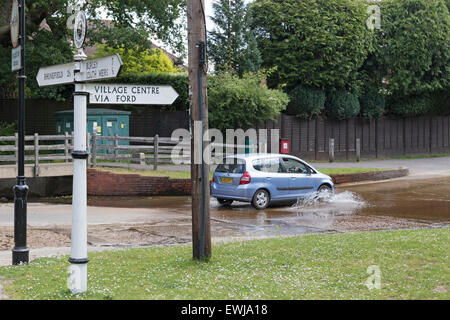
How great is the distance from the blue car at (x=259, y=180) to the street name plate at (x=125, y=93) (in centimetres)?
1012

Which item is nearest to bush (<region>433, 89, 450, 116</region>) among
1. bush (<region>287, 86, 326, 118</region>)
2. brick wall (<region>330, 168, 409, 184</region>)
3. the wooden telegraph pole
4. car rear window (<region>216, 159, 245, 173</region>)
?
bush (<region>287, 86, 326, 118</region>)

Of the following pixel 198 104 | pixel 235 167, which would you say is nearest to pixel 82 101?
pixel 198 104

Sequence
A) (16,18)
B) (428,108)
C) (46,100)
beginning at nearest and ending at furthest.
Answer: (16,18), (46,100), (428,108)

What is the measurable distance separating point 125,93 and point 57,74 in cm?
94

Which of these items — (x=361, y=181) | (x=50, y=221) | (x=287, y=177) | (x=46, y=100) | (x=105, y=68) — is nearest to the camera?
(x=105, y=68)

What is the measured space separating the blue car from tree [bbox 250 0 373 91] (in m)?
14.0

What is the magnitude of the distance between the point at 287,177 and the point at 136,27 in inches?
452

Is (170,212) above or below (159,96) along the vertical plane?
Answer: below

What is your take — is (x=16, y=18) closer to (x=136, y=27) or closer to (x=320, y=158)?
(x=136, y=27)

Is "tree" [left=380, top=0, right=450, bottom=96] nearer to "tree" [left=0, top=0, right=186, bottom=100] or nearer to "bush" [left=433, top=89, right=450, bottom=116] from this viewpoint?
"bush" [left=433, top=89, right=450, bottom=116]

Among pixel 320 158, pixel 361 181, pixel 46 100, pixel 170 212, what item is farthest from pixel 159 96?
pixel 320 158

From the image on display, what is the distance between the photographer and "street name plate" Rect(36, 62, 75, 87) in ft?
22.7

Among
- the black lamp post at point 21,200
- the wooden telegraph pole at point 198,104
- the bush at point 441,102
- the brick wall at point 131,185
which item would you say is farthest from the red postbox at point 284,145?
the wooden telegraph pole at point 198,104

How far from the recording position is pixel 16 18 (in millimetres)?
9031
